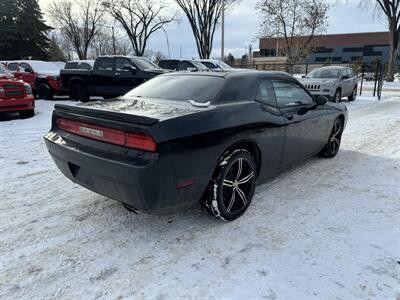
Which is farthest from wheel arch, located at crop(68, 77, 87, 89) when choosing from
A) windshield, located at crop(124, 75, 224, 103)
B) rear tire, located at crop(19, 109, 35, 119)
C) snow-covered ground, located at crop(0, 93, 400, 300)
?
windshield, located at crop(124, 75, 224, 103)

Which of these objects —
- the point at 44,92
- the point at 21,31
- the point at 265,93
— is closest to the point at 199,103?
the point at 265,93

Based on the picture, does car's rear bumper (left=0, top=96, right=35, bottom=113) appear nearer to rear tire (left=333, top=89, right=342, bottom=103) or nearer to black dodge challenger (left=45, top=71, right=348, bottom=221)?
black dodge challenger (left=45, top=71, right=348, bottom=221)

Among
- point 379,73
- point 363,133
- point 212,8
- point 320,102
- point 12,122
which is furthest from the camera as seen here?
point 212,8

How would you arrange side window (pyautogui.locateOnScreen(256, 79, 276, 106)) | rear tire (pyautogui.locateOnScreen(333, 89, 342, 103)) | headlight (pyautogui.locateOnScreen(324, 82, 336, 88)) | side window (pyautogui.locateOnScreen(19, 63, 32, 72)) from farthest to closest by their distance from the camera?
side window (pyautogui.locateOnScreen(19, 63, 32, 72)), rear tire (pyautogui.locateOnScreen(333, 89, 342, 103)), headlight (pyautogui.locateOnScreen(324, 82, 336, 88)), side window (pyautogui.locateOnScreen(256, 79, 276, 106))

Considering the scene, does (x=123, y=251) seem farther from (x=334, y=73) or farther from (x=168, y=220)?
(x=334, y=73)

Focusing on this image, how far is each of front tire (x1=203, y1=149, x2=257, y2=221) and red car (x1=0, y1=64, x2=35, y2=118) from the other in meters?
7.91

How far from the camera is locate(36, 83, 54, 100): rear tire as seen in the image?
1433cm

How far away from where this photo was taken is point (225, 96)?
3.60m

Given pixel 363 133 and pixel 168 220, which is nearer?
pixel 168 220

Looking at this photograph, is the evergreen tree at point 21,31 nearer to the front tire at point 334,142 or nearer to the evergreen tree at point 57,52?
the evergreen tree at point 57,52

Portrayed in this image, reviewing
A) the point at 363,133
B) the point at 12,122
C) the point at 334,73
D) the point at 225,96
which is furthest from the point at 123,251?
the point at 334,73

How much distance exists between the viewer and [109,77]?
1228 cm

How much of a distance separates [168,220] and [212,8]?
25629 mm

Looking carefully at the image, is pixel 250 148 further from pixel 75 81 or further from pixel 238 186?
pixel 75 81
